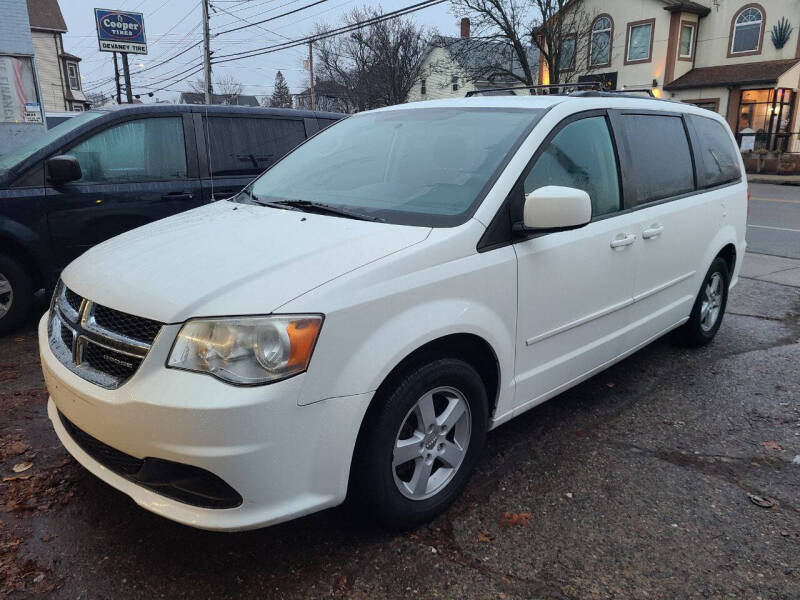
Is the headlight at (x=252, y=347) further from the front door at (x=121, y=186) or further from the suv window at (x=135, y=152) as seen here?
the suv window at (x=135, y=152)

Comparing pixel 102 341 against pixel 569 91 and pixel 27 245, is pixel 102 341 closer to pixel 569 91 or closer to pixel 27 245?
pixel 27 245

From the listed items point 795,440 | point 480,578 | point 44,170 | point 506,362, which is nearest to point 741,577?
point 480,578

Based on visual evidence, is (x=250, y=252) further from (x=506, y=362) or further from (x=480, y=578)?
(x=480, y=578)

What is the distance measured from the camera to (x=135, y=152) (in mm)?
5250

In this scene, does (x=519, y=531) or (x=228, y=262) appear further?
(x=519, y=531)

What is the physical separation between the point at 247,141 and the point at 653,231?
12.5 feet

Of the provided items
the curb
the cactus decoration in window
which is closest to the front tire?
the curb

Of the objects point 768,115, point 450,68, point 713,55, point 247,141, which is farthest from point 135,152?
point 450,68

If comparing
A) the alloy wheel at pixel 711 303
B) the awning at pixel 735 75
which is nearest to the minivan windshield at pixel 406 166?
the alloy wheel at pixel 711 303

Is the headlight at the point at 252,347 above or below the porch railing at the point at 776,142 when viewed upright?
above

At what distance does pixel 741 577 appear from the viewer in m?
2.39

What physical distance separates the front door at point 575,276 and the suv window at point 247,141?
3481mm

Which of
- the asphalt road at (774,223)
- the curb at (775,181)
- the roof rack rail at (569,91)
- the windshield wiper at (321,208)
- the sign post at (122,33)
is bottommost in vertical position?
the curb at (775,181)

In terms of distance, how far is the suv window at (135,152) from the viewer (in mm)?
5066
